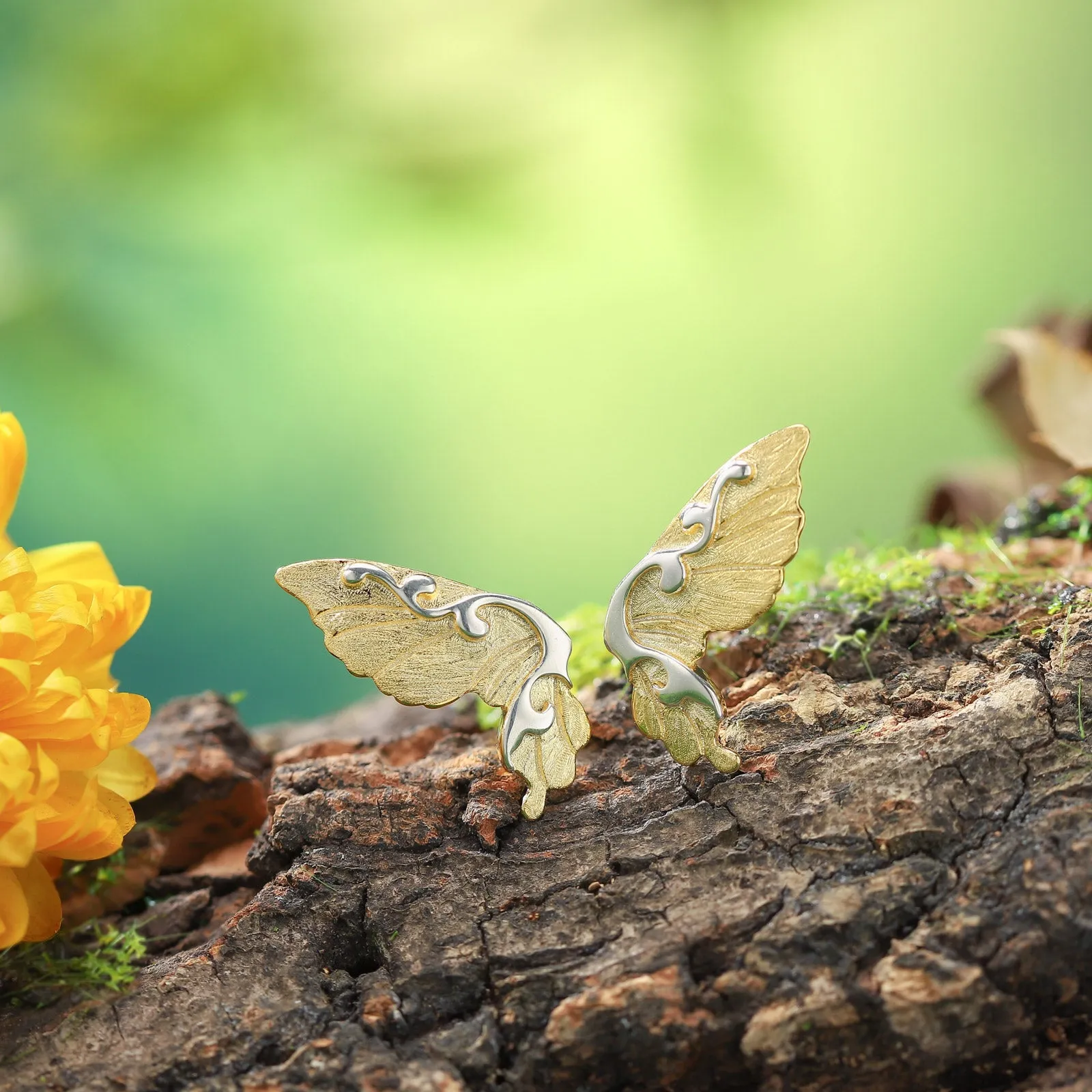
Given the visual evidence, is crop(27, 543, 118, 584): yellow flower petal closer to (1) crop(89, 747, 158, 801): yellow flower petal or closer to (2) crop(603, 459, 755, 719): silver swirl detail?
(1) crop(89, 747, 158, 801): yellow flower petal

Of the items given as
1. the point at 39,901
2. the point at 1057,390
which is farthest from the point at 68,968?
the point at 1057,390

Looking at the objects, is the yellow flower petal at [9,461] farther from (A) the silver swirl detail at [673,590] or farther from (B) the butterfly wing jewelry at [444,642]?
(A) the silver swirl detail at [673,590]

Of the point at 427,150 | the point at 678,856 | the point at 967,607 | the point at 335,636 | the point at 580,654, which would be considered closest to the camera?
the point at 678,856

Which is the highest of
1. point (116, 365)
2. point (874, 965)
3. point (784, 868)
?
point (116, 365)

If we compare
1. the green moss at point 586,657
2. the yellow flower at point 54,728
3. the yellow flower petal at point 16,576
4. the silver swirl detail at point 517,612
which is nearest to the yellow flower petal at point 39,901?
the yellow flower at point 54,728

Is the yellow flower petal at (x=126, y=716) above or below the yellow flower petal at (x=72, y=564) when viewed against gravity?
below

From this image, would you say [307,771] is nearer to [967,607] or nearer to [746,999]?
[746,999]

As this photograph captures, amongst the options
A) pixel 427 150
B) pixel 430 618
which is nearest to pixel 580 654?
pixel 430 618
